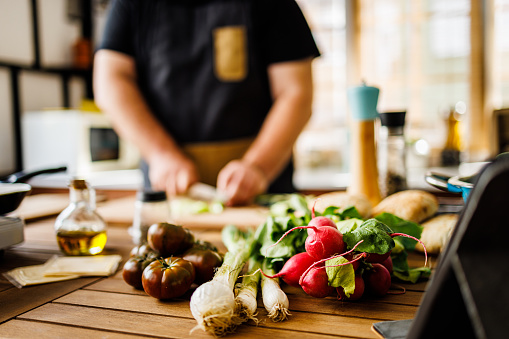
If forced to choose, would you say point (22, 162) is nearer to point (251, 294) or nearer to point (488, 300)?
point (251, 294)

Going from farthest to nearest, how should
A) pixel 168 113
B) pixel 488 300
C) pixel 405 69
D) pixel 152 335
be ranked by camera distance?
1. pixel 405 69
2. pixel 168 113
3. pixel 152 335
4. pixel 488 300

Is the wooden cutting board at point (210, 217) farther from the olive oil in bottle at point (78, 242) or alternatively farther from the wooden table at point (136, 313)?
the wooden table at point (136, 313)

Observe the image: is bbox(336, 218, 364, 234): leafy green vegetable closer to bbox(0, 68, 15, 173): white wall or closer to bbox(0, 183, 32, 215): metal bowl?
bbox(0, 183, 32, 215): metal bowl

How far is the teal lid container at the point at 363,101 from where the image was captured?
1.04 metres

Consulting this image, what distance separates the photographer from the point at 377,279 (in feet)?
1.91

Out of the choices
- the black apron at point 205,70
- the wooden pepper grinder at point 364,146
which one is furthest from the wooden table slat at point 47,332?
the black apron at point 205,70

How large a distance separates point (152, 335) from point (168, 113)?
55.0 inches

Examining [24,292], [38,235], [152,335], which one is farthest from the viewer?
[38,235]

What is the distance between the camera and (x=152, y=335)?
50 cm

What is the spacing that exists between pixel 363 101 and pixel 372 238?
0.59 m

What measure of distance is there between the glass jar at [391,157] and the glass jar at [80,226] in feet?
2.48

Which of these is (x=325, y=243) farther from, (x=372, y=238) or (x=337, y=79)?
(x=337, y=79)

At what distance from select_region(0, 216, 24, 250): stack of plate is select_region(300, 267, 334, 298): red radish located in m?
0.60

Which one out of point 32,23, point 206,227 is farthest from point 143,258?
point 32,23
